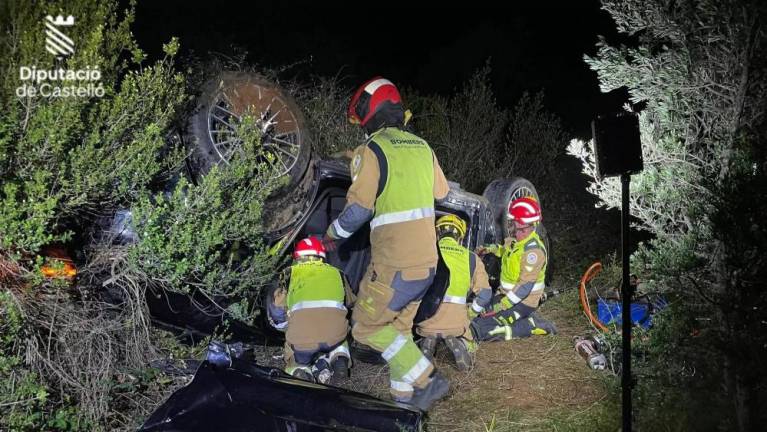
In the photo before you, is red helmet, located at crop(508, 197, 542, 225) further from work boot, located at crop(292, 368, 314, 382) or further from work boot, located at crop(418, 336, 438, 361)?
work boot, located at crop(292, 368, 314, 382)

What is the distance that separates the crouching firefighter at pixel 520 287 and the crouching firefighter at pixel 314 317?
1.69 meters

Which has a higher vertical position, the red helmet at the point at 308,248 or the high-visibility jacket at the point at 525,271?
the red helmet at the point at 308,248

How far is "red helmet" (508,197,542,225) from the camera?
609 centimetres

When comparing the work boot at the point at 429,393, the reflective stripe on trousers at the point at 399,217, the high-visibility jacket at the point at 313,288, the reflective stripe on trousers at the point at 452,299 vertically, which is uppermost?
the reflective stripe on trousers at the point at 399,217

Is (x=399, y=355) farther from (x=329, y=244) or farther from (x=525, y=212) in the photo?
(x=525, y=212)

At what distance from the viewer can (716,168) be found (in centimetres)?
397

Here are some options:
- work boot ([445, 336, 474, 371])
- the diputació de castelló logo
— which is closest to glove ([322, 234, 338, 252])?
work boot ([445, 336, 474, 371])

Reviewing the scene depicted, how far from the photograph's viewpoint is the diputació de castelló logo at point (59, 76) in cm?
314

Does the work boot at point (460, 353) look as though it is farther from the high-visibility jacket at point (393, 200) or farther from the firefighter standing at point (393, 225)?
the high-visibility jacket at point (393, 200)

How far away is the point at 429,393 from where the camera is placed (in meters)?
4.44

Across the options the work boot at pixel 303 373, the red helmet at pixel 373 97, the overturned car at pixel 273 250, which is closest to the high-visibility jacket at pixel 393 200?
the red helmet at pixel 373 97

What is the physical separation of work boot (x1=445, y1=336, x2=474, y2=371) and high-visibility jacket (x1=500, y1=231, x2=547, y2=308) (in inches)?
36.3

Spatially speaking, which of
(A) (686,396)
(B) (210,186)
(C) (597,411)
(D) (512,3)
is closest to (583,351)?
(C) (597,411)

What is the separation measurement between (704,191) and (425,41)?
2008 cm
